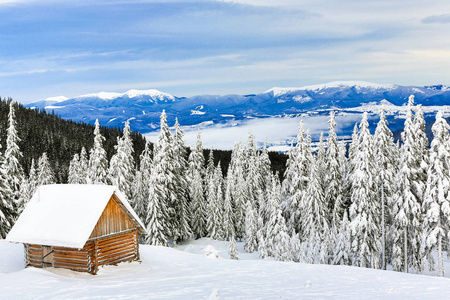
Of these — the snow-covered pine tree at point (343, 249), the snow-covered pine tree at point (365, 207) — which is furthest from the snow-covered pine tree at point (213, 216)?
the snow-covered pine tree at point (365, 207)

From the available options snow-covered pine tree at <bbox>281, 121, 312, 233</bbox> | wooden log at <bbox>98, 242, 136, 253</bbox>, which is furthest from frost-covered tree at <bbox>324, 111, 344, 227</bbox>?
wooden log at <bbox>98, 242, 136, 253</bbox>

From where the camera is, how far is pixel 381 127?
35.3m

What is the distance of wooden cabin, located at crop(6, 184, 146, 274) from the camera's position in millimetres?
23109

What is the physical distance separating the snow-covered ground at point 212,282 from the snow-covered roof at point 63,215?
2.23 meters

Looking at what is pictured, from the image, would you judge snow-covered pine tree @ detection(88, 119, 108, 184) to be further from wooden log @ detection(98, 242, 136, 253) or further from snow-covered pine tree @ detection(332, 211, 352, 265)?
snow-covered pine tree @ detection(332, 211, 352, 265)

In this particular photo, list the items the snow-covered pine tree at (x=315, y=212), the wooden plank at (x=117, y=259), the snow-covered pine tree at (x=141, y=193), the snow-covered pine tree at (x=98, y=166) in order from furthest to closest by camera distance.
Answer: the snow-covered pine tree at (x=141, y=193) < the snow-covered pine tree at (x=98, y=166) < the snow-covered pine tree at (x=315, y=212) < the wooden plank at (x=117, y=259)

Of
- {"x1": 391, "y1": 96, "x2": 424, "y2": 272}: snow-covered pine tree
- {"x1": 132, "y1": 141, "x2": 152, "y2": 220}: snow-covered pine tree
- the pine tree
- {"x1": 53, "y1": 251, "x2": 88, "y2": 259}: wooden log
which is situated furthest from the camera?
the pine tree

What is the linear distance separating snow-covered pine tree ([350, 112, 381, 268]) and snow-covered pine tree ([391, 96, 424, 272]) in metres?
2.09

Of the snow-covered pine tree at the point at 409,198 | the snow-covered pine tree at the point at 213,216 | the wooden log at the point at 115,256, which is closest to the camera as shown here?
the wooden log at the point at 115,256

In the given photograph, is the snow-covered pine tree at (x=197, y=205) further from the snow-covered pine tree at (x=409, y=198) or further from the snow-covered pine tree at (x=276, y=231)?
the snow-covered pine tree at (x=409, y=198)

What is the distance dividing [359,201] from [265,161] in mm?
40996

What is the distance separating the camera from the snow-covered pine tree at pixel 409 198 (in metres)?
32.4

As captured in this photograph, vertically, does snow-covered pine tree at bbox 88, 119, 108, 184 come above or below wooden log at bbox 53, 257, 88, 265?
above

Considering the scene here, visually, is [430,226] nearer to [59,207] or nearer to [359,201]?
[359,201]
